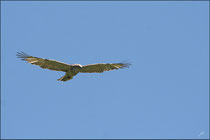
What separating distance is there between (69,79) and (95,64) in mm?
2127

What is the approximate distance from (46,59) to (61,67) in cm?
131

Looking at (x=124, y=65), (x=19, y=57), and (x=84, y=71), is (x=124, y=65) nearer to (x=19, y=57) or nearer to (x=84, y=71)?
(x=84, y=71)

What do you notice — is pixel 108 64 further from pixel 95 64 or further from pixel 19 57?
pixel 19 57

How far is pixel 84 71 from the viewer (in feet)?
223

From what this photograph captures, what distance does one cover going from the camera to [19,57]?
66.0 meters

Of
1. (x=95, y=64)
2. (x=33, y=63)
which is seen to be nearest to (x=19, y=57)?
(x=33, y=63)

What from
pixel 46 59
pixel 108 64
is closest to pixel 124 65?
pixel 108 64

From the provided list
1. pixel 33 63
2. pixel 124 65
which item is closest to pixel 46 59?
pixel 33 63

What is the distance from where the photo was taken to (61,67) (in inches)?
2645

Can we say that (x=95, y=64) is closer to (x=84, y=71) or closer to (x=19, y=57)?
(x=84, y=71)

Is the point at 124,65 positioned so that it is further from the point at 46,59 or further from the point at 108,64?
the point at 46,59

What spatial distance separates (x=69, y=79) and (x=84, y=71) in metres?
1.68

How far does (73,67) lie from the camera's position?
66.9m

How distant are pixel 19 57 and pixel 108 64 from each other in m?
6.37
